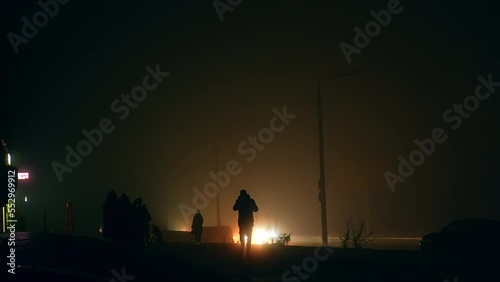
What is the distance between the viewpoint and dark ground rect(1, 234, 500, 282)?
14.4 m

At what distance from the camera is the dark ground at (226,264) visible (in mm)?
14438

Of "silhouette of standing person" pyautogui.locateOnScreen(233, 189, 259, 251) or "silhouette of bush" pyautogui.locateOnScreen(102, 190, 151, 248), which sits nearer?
"silhouette of standing person" pyautogui.locateOnScreen(233, 189, 259, 251)

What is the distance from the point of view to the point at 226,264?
59.4 feet

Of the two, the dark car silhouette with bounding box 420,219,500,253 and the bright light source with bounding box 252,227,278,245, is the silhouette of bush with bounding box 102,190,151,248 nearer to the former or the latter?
the dark car silhouette with bounding box 420,219,500,253

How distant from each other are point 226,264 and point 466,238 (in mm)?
12700

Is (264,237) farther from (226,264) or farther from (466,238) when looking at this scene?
(226,264)

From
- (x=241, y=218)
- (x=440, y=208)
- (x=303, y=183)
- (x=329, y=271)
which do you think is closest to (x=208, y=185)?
(x=303, y=183)

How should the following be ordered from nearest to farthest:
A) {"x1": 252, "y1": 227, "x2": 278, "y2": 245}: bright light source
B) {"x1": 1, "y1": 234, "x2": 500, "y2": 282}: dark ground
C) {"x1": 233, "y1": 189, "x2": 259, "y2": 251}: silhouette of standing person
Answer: {"x1": 1, "y1": 234, "x2": 500, "y2": 282}: dark ground
{"x1": 233, "y1": 189, "x2": 259, "y2": 251}: silhouette of standing person
{"x1": 252, "y1": 227, "x2": 278, "y2": 245}: bright light source

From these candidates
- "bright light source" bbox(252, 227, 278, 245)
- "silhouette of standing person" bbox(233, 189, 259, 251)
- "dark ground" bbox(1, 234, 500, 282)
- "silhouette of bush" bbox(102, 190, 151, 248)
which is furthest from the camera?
"bright light source" bbox(252, 227, 278, 245)

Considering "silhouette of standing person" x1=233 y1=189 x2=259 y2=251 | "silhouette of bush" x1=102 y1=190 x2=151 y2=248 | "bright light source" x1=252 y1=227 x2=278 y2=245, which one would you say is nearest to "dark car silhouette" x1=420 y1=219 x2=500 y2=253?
"silhouette of standing person" x1=233 y1=189 x2=259 y2=251

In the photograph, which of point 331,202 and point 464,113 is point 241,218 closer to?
point 331,202

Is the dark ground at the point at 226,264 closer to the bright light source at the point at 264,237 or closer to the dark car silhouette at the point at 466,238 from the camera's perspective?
the dark car silhouette at the point at 466,238

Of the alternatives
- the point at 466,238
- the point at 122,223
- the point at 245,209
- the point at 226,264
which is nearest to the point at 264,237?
the point at 466,238

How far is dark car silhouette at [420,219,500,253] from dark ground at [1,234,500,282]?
23.5 ft
